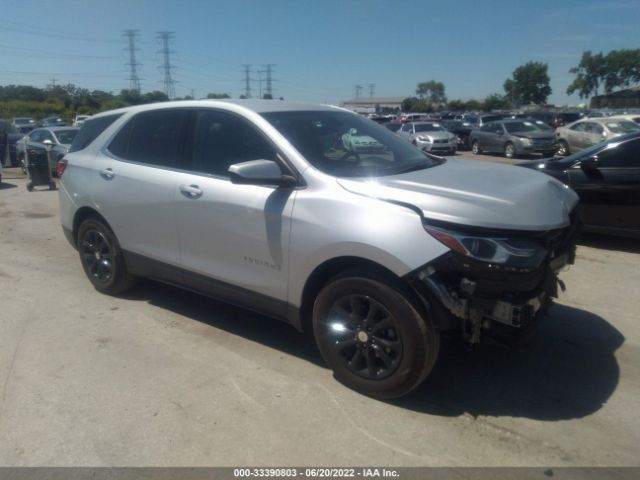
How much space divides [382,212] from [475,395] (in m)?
1.38

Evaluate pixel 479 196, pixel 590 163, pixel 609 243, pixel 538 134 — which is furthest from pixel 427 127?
pixel 479 196

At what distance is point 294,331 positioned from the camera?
14.9ft

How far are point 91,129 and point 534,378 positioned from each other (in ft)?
15.3

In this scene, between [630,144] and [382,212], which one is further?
[630,144]

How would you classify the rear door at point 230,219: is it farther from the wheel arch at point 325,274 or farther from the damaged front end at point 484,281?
the damaged front end at point 484,281

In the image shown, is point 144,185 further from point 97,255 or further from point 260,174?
point 260,174

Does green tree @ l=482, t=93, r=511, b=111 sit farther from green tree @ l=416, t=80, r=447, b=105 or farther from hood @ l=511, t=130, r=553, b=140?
hood @ l=511, t=130, r=553, b=140

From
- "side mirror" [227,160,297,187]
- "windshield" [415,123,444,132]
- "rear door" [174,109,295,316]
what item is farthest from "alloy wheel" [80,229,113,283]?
"windshield" [415,123,444,132]

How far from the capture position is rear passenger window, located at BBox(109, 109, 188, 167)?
445cm

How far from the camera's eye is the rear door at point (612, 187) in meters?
6.75

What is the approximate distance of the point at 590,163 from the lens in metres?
6.98

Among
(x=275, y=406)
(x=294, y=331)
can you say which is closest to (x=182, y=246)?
(x=294, y=331)

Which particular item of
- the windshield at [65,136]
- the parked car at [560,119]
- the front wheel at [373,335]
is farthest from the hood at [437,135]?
the front wheel at [373,335]

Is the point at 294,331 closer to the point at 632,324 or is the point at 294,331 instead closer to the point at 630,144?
the point at 632,324
